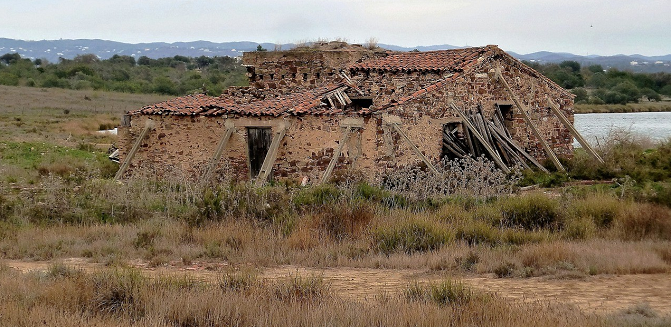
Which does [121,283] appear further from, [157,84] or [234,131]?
[157,84]

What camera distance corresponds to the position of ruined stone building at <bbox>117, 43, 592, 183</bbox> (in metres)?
15.5

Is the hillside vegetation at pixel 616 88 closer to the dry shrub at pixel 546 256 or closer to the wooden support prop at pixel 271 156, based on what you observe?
the wooden support prop at pixel 271 156

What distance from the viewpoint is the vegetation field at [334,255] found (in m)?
6.25

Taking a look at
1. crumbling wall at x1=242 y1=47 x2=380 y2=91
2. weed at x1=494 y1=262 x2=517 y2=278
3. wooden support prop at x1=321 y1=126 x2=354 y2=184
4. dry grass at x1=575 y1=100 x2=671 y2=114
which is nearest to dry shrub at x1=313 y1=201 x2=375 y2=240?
weed at x1=494 y1=262 x2=517 y2=278

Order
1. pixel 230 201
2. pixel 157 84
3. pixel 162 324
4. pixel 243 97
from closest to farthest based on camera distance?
pixel 162 324 < pixel 230 201 < pixel 243 97 < pixel 157 84

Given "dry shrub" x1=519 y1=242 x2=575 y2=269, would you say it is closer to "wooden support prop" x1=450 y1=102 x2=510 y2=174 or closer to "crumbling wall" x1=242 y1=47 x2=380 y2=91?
"wooden support prop" x1=450 y1=102 x2=510 y2=174

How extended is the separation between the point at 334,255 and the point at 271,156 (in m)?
6.32

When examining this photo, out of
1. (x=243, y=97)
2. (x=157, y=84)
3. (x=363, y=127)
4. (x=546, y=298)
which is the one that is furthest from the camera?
(x=157, y=84)

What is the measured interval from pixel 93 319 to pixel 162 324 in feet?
1.87

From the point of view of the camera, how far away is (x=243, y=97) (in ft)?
62.7

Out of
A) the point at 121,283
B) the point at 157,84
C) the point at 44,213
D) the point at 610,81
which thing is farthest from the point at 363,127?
the point at 610,81

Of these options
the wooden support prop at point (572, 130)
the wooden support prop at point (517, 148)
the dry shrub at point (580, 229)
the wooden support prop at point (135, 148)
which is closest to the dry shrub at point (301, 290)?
the dry shrub at point (580, 229)

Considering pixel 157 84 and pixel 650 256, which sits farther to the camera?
pixel 157 84

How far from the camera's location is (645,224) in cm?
1016
